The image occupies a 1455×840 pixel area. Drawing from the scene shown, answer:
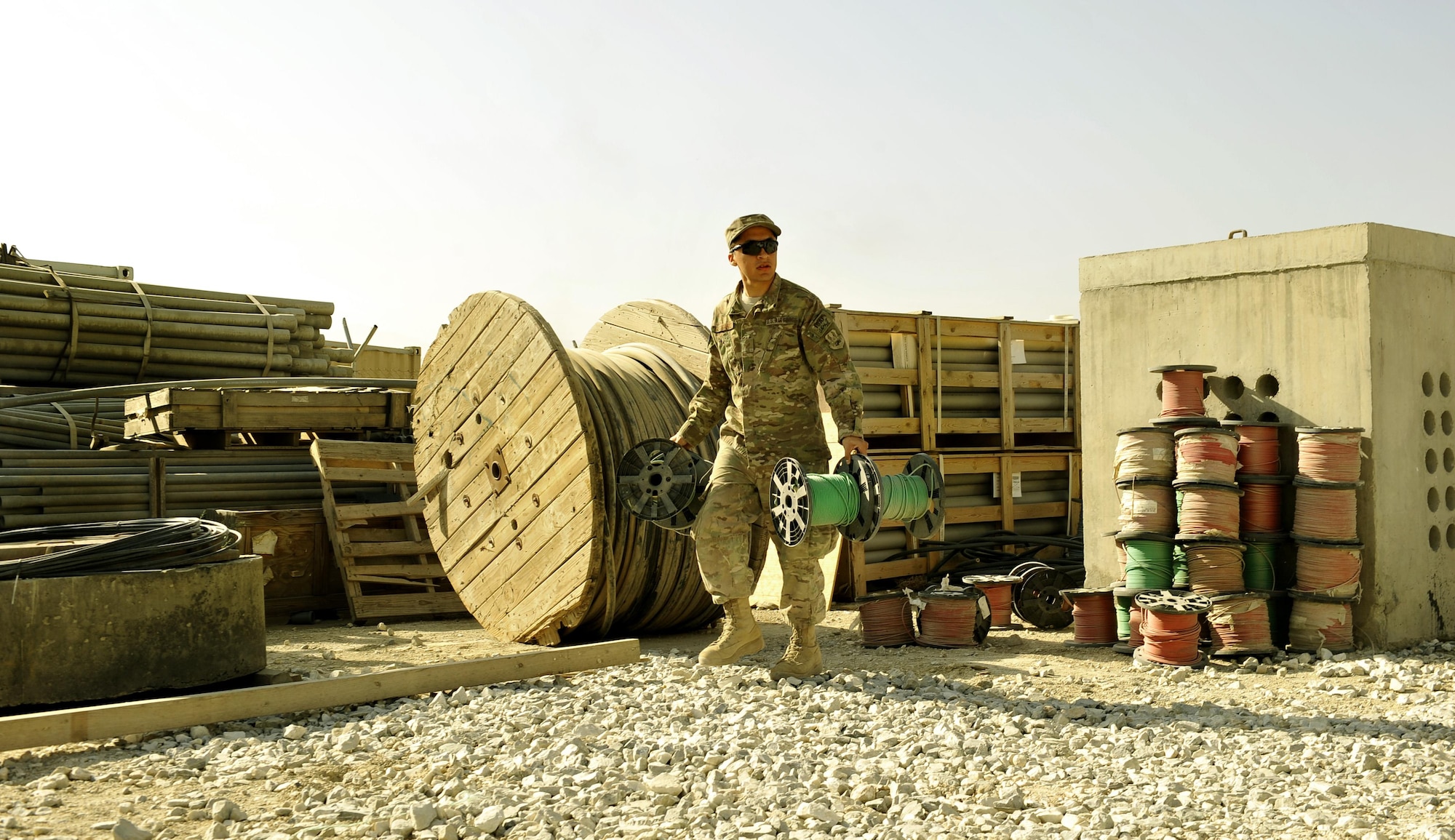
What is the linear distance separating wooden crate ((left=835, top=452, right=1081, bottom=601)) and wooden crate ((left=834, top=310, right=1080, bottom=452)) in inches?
6.5

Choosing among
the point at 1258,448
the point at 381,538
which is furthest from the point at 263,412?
the point at 1258,448

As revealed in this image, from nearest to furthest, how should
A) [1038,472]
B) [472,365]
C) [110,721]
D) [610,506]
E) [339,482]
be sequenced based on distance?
1. [110,721]
2. [610,506]
3. [472,365]
4. [339,482]
5. [1038,472]

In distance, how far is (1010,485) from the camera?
10.8 metres

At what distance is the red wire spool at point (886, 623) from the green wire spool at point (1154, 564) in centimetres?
138

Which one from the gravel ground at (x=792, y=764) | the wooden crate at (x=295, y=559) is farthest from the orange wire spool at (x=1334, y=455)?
the wooden crate at (x=295, y=559)

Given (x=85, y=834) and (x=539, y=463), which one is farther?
(x=539, y=463)

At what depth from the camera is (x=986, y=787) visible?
431 cm

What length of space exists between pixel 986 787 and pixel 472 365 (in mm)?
4894

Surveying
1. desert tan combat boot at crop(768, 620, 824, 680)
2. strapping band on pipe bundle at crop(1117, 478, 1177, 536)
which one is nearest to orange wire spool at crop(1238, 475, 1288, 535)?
strapping band on pipe bundle at crop(1117, 478, 1177, 536)

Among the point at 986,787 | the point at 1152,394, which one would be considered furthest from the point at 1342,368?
the point at 986,787

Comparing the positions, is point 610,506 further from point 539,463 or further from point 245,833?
point 245,833

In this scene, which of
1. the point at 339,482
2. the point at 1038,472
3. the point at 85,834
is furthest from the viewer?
the point at 1038,472

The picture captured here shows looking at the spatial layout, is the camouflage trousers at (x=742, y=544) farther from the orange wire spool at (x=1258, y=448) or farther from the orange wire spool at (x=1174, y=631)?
the orange wire spool at (x=1258, y=448)

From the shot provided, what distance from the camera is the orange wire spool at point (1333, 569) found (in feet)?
23.6
